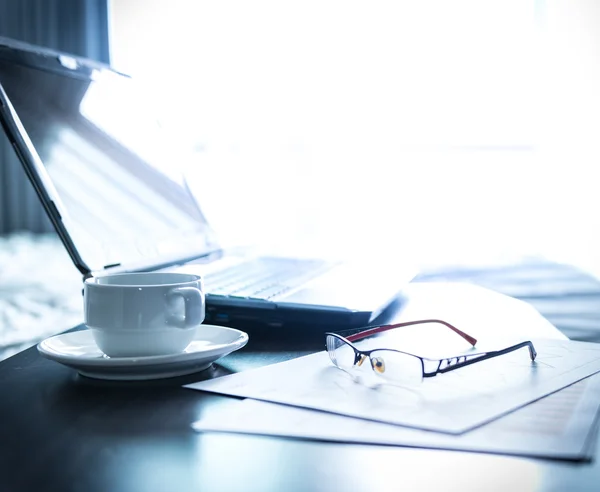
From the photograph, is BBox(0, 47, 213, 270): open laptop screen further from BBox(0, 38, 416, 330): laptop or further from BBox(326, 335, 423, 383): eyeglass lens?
BBox(326, 335, 423, 383): eyeglass lens

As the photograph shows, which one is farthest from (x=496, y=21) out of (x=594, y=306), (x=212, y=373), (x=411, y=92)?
(x=212, y=373)

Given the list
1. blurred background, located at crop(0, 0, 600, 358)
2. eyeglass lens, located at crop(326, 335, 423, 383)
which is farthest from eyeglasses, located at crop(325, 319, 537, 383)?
blurred background, located at crop(0, 0, 600, 358)

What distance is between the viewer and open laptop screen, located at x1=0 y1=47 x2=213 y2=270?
2.50 feet

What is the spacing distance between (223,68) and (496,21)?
1657 millimetres

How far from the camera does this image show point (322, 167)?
14.8 feet

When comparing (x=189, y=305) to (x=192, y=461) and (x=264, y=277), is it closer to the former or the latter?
(x=192, y=461)

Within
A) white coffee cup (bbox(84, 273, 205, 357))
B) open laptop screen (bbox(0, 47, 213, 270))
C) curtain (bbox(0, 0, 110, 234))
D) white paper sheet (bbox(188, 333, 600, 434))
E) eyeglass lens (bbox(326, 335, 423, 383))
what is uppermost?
curtain (bbox(0, 0, 110, 234))

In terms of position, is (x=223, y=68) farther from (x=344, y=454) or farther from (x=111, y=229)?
(x=344, y=454)

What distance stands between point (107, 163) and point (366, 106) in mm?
3426

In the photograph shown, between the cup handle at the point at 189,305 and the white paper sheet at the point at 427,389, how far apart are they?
50 mm

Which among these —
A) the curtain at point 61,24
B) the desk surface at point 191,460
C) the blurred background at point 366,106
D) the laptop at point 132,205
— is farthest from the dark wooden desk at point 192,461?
the curtain at point 61,24

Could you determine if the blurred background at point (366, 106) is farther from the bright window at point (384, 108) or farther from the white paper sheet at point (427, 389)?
the white paper sheet at point (427, 389)

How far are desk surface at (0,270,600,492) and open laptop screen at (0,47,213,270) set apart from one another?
31cm

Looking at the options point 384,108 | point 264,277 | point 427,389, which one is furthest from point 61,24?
point 427,389
